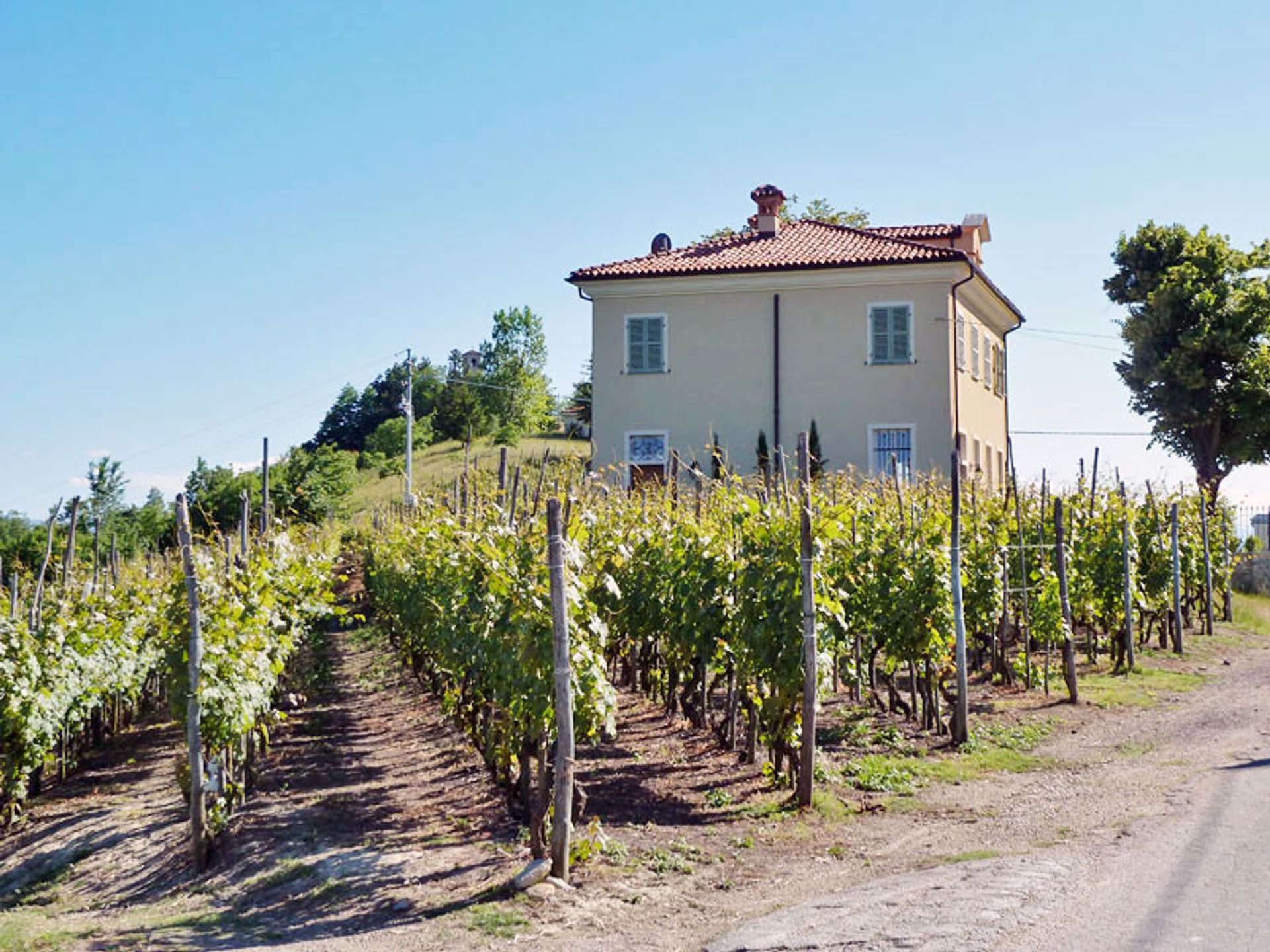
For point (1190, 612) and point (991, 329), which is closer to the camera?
point (1190, 612)

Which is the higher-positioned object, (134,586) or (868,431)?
(868,431)

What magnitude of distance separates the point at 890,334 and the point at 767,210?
5791mm

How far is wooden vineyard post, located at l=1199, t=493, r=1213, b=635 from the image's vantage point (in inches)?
751

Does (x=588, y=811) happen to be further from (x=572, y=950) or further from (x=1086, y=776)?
(x=1086, y=776)

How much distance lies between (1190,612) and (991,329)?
12882 millimetres

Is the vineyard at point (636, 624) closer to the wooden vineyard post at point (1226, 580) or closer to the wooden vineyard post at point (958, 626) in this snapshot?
the wooden vineyard post at point (958, 626)

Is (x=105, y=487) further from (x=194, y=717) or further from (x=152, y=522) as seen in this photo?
(x=194, y=717)

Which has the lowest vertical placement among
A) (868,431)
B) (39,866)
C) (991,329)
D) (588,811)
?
(39,866)

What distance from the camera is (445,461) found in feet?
181

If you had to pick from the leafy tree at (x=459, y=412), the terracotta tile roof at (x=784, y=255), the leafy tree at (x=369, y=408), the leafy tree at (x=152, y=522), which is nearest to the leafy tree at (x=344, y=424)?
the leafy tree at (x=369, y=408)

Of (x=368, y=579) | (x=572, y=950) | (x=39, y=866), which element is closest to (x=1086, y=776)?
(x=572, y=950)

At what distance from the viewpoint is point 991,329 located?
31.6m

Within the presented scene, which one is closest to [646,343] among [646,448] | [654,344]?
[654,344]

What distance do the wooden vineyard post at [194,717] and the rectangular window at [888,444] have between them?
19.1m
